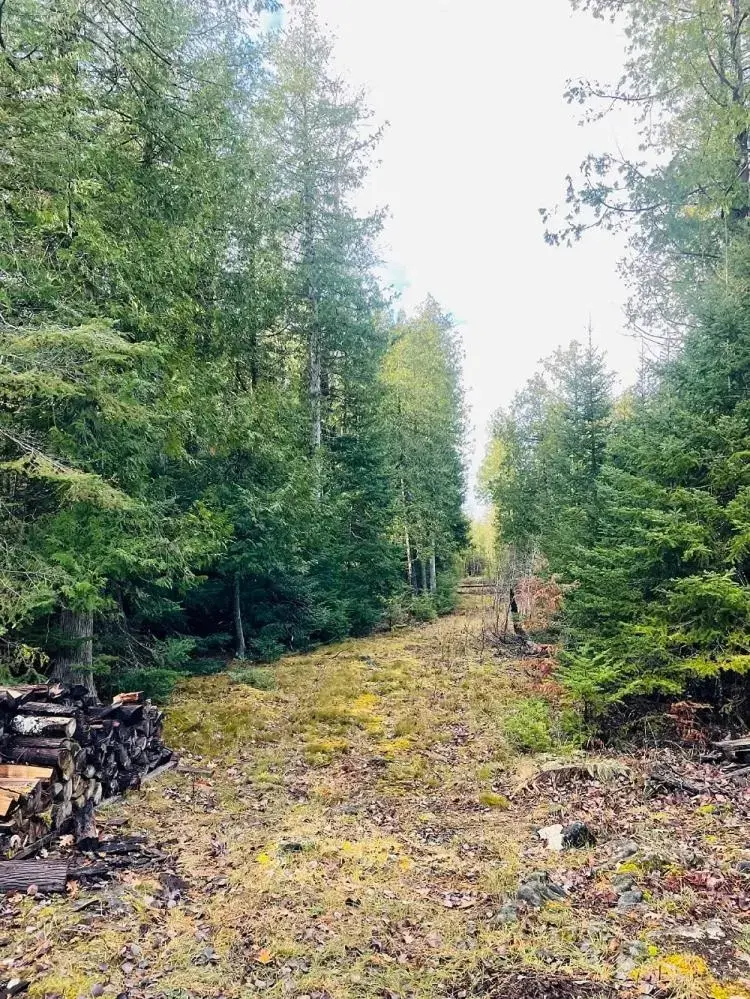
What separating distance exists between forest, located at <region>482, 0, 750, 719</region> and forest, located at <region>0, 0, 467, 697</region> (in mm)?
6018

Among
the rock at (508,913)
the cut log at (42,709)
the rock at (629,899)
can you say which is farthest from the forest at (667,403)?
the cut log at (42,709)

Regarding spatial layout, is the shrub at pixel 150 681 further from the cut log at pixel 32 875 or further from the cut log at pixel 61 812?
the cut log at pixel 32 875

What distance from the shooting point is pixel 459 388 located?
95.2ft

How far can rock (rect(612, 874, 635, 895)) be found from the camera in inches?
148

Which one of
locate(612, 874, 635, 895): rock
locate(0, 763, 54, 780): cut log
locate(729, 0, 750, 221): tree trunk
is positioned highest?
locate(729, 0, 750, 221): tree trunk

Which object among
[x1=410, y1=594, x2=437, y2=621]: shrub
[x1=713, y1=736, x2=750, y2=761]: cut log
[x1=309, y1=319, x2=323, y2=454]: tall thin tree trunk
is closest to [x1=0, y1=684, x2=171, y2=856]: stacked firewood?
[x1=713, y1=736, x2=750, y2=761]: cut log

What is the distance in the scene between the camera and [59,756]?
4840 millimetres

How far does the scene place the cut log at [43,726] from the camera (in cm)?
500

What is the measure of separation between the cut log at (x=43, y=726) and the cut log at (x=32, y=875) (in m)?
1.13

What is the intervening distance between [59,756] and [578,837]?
4.63 metres

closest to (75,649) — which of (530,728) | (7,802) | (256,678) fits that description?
(256,678)

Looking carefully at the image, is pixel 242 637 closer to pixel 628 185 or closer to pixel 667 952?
pixel 667 952

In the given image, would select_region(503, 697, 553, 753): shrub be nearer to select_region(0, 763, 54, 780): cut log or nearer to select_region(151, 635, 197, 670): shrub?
select_region(151, 635, 197, 670): shrub

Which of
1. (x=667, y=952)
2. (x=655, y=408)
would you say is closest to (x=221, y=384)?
(x=655, y=408)
